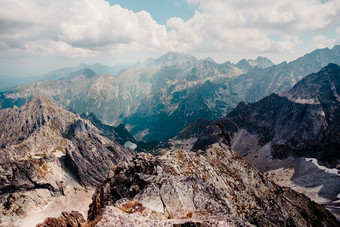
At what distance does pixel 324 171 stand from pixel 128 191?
515ft

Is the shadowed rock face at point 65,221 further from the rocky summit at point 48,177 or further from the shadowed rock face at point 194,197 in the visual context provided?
the rocky summit at point 48,177

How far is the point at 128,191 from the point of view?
41.4 m

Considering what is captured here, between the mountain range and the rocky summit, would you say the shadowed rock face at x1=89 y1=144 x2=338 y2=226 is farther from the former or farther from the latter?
the rocky summit

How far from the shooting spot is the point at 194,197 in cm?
3531

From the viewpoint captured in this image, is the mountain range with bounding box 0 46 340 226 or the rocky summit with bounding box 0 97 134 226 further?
the rocky summit with bounding box 0 97 134 226

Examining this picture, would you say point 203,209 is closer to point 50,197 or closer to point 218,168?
point 218,168

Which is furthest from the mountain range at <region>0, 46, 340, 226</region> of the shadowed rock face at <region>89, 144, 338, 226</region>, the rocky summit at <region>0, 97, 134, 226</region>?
the rocky summit at <region>0, 97, 134, 226</region>

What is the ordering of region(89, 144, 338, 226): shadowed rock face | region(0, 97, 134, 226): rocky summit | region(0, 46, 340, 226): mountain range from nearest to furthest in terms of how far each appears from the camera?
1. region(89, 144, 338, 226): shadowed rock face
2. region(0, 46, 340, 226): mountain range
3. region(0, 97, 134, 226): rocky summit

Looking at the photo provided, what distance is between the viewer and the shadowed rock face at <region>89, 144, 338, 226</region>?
1048 inches

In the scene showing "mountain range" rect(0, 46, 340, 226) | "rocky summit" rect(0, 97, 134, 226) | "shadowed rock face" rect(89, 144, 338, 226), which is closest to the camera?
"shadowed rock face" rect(89, 144, 338, 226)

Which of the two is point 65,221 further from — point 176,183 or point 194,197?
point 194,197

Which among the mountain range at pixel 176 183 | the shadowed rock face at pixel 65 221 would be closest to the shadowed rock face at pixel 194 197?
the mountain range at pixel 176 183

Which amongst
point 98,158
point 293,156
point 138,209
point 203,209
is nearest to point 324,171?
point 293,156

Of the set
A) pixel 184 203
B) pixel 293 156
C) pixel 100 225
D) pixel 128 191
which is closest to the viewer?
pixel 100 225
